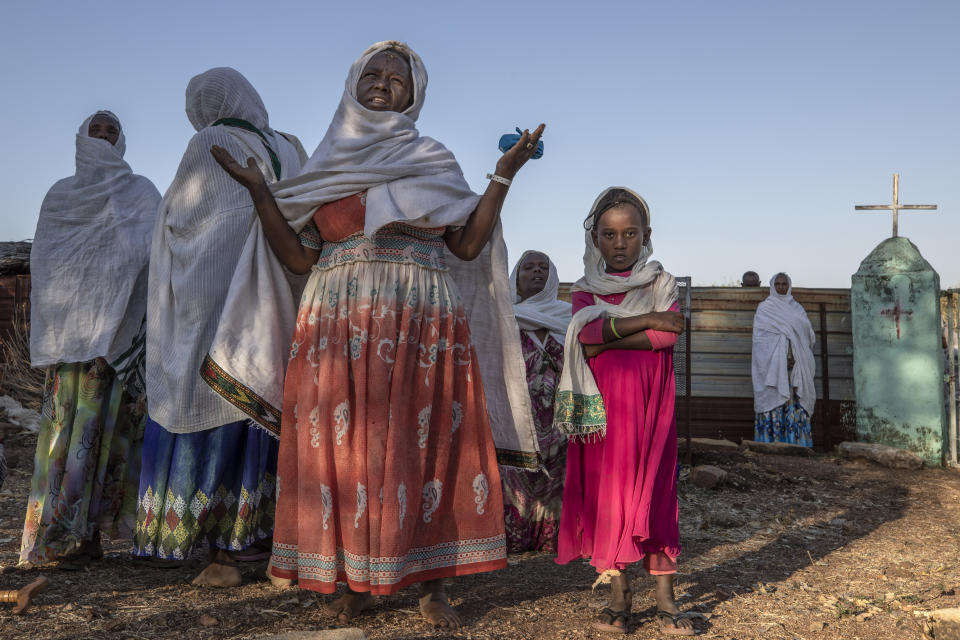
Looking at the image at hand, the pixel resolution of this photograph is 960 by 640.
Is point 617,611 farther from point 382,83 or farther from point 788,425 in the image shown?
point 788,425

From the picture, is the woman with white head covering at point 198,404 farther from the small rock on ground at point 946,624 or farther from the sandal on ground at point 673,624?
the small rock on ground at point 946,624

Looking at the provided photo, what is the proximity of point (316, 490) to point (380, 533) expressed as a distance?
294 mm

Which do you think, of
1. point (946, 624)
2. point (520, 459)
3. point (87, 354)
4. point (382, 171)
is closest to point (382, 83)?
point (382, 171)

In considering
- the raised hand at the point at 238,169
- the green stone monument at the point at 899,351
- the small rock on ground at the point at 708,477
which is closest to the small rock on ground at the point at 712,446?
the green stone monument at the point at 899,351

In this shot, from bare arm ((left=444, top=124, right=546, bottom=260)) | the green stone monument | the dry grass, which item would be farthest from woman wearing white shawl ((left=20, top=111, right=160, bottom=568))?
the green stone monument

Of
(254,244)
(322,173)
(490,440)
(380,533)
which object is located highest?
(322,173)

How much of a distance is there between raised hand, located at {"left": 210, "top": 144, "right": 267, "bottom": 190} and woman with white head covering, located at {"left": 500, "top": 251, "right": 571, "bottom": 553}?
2.10 metres

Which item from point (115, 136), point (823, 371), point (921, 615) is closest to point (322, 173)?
point (115, 136)

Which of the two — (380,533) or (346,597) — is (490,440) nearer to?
(380,533)

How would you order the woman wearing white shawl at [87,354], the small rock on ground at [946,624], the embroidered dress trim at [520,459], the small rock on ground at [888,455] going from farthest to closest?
the small rock on ground at [888,455] → the woman wearing white shawl at [87,354] → the embroidered dress trim at [520,459] → the small rock on ground at [946,624]

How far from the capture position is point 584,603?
3.59m

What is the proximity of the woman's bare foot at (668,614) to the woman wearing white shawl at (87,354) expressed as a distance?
2668mm

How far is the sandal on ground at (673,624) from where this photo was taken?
10.3 ft

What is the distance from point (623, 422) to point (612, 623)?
77 cm
